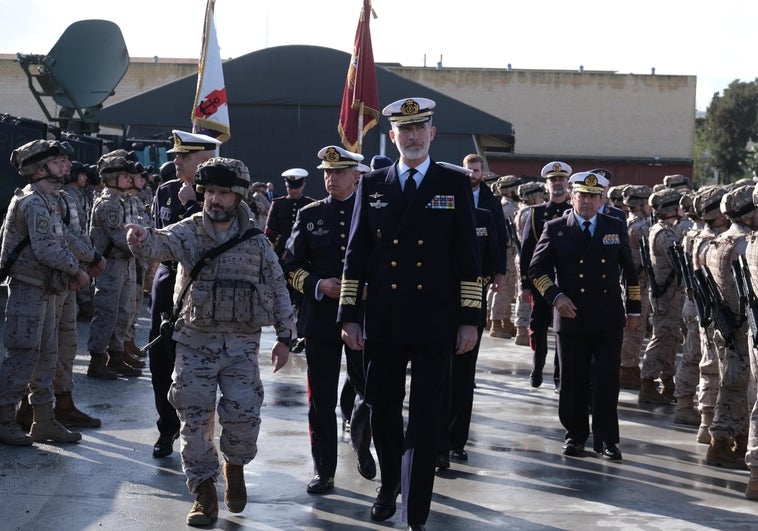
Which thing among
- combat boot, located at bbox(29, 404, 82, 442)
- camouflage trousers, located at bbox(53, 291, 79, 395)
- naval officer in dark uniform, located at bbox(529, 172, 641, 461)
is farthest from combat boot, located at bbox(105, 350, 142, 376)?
naval officer in dark uniform, located at bbox(529, 172, 641, 461)

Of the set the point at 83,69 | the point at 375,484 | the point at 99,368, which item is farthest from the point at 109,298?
the point at 83,69

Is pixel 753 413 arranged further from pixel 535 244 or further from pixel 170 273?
pixel 535 244

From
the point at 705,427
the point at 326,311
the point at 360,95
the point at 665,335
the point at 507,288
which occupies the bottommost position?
the point at 705,427

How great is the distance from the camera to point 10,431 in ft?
28.4

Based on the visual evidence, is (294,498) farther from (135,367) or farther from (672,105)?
(672,105)

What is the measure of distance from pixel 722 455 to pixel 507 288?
8.51 metres

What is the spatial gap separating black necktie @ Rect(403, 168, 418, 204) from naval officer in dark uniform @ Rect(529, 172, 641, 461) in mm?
2781

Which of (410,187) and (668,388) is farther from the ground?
(410,187)

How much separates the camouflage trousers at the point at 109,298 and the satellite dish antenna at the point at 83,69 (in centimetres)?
1089

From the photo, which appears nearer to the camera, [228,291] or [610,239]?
[228,291]

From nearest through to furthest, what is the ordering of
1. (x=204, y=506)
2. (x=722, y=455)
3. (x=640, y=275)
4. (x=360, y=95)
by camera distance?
1. (x=204, y=506)
2. (x=722, y=455)
3. (x=640, y=275)
4. (x=360, y=95)

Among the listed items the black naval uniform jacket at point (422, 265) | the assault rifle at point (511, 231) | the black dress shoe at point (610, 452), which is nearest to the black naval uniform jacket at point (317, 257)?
the black naval uniform jacket at point (422, 265)

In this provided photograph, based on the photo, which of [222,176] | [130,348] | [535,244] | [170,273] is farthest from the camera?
[130,348]

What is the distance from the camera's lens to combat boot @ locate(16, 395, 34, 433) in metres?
9.31
